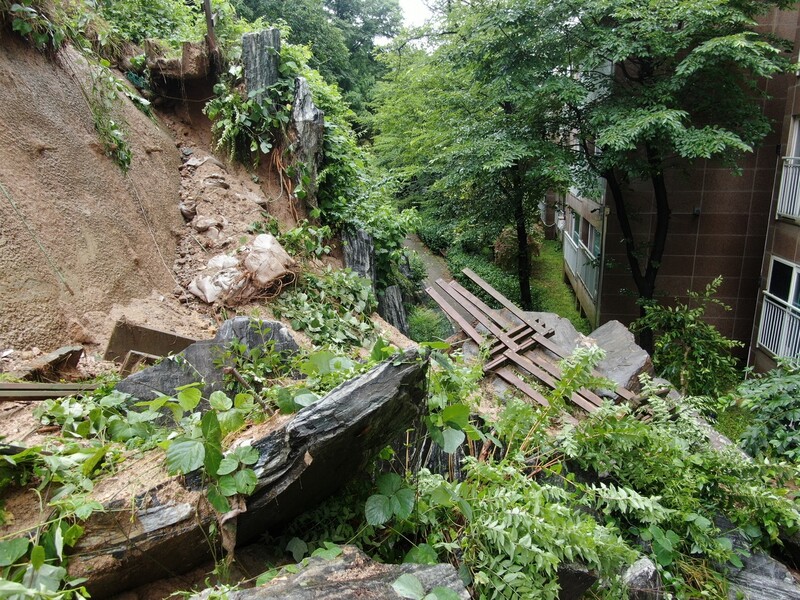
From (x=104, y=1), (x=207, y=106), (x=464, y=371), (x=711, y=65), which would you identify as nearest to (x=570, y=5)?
(x=711, y=65)

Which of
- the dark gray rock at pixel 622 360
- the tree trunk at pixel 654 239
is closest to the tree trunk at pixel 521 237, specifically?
the tree trunk at pixel 654 239

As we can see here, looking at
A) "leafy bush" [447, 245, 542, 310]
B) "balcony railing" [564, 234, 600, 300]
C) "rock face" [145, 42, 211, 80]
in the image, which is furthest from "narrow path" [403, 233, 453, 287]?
"rock face" [145, 42, 211, 80]

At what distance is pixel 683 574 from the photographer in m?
3.64

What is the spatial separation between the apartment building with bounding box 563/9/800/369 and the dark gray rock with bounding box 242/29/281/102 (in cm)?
648

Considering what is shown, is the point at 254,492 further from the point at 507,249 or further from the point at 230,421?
the point at 507,249

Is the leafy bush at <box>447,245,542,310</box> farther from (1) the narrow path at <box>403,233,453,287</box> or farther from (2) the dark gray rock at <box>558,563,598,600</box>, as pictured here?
(2) the dark gray rock at <box>558,563,598,600</box>

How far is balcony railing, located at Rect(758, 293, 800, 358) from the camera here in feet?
29.1

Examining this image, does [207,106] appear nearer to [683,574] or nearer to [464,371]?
[464,371]

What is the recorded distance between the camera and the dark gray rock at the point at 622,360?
20.4 feet

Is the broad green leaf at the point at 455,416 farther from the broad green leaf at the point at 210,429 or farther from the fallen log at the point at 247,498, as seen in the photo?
the broad green leaf at the point at 210,429

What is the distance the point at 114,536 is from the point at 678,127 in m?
8.89

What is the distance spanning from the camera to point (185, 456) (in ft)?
6.07

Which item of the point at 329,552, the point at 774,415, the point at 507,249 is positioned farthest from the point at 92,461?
the point at 507,249

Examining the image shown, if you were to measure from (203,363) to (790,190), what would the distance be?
36.9 ft
